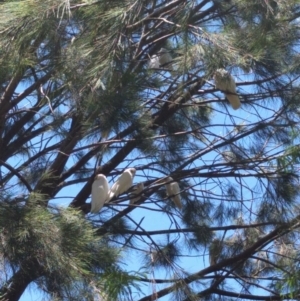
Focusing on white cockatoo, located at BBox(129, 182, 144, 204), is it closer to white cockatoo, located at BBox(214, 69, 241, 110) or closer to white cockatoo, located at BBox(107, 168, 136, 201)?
white cockatoo, located at BBox(107, 168, 136, 201)

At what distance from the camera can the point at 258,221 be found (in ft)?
10.5

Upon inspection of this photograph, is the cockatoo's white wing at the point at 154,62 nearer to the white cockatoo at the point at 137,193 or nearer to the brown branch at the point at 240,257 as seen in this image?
the white cockatoo at the point at 137,193

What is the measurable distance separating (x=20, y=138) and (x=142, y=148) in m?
0.52

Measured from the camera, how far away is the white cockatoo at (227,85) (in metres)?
2.57

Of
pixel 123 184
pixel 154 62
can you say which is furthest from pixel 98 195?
pixel 154 62

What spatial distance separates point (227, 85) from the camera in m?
2.68

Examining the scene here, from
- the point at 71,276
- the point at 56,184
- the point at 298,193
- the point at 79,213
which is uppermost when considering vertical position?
the point at 298,193

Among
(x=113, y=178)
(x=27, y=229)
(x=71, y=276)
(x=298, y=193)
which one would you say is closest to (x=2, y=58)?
(x=27, y=229)

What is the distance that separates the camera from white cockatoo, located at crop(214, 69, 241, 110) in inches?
101

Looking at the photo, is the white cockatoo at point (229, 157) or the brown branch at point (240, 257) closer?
the brown branch at point (240, 257)

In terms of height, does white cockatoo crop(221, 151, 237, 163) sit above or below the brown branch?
above

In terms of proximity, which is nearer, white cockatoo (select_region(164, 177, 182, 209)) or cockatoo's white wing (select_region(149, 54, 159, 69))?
cockatoo's white wing (select_region(149, 54, 159, 69))

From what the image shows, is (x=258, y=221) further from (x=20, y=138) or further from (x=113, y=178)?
(x=20, y=138)

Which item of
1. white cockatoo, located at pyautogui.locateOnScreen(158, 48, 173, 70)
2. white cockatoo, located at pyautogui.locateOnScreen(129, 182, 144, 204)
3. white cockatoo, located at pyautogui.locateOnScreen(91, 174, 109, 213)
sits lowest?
white cockatoo, located at pyautogui.locateOnScreen(91, 174, 109, 213)
